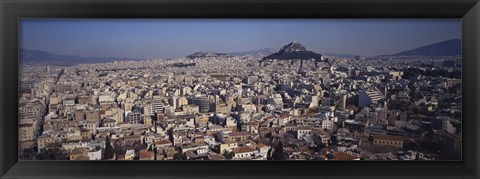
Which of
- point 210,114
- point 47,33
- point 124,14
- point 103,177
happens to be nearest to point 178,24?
point 124,14

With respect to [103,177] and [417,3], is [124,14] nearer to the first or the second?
[103,177]

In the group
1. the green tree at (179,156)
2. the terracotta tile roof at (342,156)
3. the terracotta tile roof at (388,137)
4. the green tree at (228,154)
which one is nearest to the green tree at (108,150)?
the green tree at (179,156)

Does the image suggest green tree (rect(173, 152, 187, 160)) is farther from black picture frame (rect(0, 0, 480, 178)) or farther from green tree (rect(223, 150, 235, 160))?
green tree (rect(223, 150, 235, 160))

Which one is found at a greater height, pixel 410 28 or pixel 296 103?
pixel 410 28

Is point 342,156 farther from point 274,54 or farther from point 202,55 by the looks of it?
point 202,55

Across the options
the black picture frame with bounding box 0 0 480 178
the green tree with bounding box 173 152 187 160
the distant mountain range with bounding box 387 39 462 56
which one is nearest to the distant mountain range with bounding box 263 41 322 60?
the black picture frame with bounding box 0 0 480 178

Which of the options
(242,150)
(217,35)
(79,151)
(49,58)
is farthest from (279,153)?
(49,58)

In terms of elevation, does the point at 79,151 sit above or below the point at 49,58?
below
